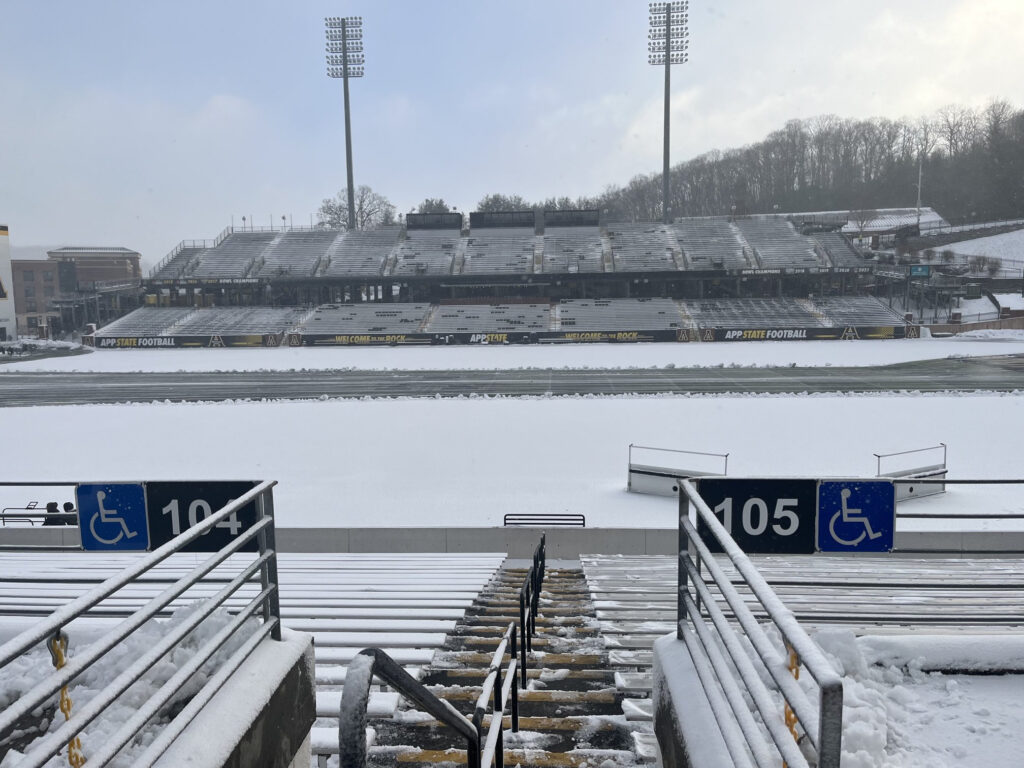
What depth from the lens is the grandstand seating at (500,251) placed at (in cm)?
6744

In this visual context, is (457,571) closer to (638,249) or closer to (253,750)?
(253,750)

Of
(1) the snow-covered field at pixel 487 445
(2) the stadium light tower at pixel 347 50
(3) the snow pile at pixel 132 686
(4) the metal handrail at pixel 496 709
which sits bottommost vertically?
(1) the snow-covered field at pixel 487 445

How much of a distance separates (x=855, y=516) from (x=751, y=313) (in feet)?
190

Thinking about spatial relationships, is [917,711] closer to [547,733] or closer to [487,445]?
[547,733]

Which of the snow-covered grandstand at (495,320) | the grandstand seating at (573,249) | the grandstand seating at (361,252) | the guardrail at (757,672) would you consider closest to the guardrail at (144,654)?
the guardrail at (757,672)

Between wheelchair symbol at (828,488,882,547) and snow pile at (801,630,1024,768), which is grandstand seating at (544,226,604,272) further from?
snow pile at (801,630,1024,768)

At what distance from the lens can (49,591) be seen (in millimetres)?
7184

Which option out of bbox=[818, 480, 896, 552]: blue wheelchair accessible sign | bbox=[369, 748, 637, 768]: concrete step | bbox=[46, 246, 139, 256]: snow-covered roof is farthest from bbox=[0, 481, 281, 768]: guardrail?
bbox=[46, 246, 139, 256]: snow-covered roof

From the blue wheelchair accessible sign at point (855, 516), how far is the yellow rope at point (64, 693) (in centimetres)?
371

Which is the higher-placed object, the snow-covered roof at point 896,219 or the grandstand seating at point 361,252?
the snow-covered roof at point 896,219

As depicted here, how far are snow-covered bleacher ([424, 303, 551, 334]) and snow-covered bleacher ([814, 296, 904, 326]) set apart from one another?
2268 centimetres

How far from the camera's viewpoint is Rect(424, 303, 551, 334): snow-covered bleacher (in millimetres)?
57750

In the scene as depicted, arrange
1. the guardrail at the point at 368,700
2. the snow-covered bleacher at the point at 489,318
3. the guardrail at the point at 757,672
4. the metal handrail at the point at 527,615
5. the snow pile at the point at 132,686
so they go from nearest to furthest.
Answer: the guardrail at the point at 757,672 < the guardrail at the point at 368,700 < the snow pile at the point at 132,686 < the metal handrail at the point at 527,615 < the snow-covered bleacher at the point at 489,318

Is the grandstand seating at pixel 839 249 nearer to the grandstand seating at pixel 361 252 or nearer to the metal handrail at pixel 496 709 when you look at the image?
the grandstand seating at pixel 361 252
